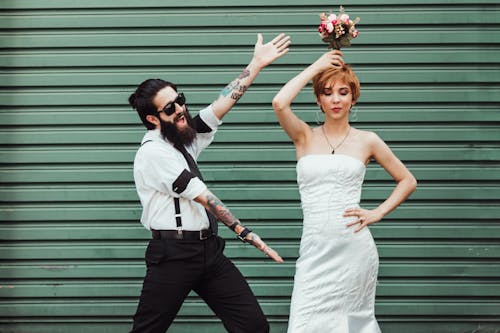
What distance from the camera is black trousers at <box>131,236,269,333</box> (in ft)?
14.5

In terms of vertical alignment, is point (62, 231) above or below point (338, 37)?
below

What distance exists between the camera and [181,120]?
4.55 m

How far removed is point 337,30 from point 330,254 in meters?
1.35

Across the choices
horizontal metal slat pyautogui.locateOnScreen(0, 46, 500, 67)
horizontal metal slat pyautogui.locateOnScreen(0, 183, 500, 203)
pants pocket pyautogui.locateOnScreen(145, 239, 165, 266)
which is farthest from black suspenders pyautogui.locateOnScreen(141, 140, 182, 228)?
horizontal metal slat pyautogui.locateOnScreen(0, 46, 500, 67)

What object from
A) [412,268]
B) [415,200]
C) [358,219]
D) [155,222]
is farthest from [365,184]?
[155,222]

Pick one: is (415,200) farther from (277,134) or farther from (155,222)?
(155,222)

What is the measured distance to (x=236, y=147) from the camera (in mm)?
6172

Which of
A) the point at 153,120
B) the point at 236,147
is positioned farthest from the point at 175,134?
the point at 236,147

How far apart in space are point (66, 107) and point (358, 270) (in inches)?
120

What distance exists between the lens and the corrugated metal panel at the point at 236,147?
608cm

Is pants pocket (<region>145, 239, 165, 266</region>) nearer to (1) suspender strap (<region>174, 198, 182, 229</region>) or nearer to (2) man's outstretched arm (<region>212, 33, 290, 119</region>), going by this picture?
(1) suspender strap (<region>174, 198, 182, 229</region>)

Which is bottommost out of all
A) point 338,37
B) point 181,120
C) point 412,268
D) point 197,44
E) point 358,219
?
point 412,268

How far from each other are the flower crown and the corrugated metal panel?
1.69m

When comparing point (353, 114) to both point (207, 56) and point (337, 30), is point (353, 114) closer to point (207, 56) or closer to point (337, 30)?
point (207, 56)
